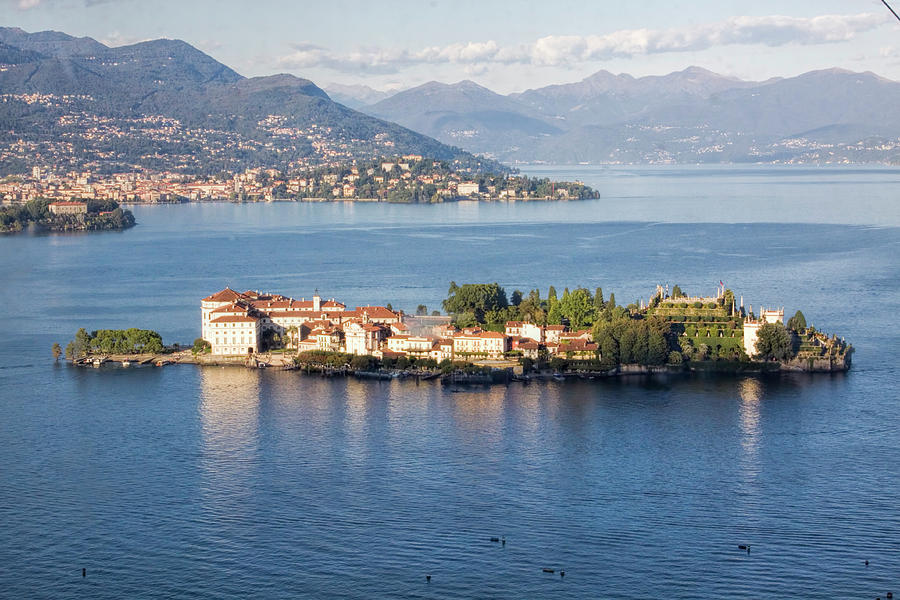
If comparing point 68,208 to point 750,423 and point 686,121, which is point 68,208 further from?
point 686,121

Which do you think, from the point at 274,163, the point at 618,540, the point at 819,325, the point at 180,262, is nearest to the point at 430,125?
the point at 274,163

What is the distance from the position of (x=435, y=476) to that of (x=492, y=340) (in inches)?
187

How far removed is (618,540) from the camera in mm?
8859

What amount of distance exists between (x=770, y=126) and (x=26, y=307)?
339 ft

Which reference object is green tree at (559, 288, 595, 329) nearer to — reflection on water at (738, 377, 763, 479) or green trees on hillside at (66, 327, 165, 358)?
reflection on water at (738, 377, 763, 479)

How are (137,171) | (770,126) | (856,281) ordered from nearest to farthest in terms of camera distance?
(856,281)
(137,171)
(770,126)

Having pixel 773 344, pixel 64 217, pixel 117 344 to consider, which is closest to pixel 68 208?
pixel 64 217

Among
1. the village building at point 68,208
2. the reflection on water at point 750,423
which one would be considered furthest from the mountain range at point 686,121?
the reflection on water at point 750,423

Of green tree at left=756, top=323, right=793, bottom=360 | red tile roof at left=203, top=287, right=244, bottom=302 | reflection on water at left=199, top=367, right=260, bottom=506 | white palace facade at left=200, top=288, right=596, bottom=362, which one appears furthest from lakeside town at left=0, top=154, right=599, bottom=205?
green tree at left=756, top=323, right=793, bottom=360

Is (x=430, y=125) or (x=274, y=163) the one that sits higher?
(x=430, y=125)

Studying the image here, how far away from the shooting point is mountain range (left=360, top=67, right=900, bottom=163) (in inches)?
4013

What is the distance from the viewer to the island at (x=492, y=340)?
14.4 meters

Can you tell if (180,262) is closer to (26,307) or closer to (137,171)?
(26,307)

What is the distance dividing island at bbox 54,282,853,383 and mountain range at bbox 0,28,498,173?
40449mm
